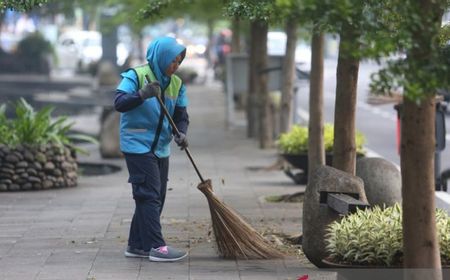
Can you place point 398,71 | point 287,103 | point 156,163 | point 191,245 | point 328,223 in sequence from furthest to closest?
point 287,103 < point 191,245 < point 156,163 < point 328,223 < point 398,71

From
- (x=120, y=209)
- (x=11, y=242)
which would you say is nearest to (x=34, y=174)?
(x=120, y=209)

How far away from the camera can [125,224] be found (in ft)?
37.0

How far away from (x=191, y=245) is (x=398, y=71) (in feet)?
14.3

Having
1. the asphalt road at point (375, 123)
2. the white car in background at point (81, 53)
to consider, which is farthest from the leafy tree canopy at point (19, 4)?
the white car in background at point (81, 53)

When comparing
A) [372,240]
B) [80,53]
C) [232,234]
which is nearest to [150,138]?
[232,234]

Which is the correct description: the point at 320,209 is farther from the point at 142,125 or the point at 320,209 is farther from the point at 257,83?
the point at 257,83

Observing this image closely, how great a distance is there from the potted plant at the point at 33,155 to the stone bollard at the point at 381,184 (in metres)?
4.61

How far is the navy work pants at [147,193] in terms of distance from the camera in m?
9.00

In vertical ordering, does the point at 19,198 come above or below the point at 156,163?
below

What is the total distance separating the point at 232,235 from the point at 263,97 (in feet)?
36.9

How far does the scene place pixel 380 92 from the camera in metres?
6.11

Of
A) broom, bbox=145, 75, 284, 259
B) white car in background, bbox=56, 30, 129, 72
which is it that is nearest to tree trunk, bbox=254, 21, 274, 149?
broom, bbox=145, 75, 284, 259

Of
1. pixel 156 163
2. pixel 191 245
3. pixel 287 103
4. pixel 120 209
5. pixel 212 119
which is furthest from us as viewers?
pixel 212 119

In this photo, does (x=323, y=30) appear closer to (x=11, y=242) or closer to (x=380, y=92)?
(x=380, y=92)
